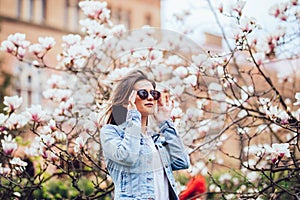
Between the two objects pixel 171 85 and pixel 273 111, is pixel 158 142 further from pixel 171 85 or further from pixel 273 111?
pixel 171 85

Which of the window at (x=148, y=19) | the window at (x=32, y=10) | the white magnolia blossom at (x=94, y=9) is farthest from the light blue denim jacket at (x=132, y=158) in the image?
the window at (x=148, y=19)

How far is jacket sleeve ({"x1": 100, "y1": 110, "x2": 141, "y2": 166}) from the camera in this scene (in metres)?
2.45

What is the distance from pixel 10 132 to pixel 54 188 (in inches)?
39.0

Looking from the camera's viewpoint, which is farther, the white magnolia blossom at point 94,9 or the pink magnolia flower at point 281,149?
the white magnolia blossom at point 94,9

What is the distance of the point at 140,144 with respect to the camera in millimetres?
2559

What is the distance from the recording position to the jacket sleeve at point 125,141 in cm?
245

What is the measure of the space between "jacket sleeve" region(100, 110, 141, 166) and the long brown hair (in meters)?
0.09

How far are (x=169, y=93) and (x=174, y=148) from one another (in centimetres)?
79

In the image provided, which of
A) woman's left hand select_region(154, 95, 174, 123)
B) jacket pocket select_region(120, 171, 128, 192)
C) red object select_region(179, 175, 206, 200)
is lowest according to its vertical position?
red object select_region(179, 175, 206, 200)

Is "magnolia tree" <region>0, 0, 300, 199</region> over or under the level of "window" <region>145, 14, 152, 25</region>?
under

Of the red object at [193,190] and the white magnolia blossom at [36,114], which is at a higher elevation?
the white magnolia blossom at [36,114]

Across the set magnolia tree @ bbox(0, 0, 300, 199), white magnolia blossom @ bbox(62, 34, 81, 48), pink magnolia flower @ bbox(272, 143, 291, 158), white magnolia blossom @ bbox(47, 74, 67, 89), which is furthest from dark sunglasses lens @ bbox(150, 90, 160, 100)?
white magnolia blossom @ bbox(47, 74, 67, 89)

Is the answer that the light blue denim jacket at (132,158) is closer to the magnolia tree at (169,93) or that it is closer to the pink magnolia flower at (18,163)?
the magnolia tree at (169,93)

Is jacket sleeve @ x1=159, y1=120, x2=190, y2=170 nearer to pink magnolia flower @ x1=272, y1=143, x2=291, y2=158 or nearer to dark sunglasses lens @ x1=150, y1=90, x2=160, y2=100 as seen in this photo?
dark sunglasses lens @ x1=150, y1=90, x2=160, y2=100
